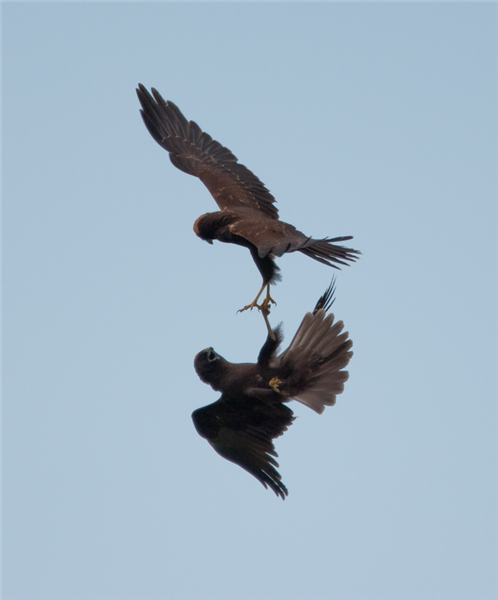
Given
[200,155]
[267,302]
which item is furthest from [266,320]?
[200,155]

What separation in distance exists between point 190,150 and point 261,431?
3.61 m

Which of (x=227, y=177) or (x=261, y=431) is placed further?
(x=227, y=177)

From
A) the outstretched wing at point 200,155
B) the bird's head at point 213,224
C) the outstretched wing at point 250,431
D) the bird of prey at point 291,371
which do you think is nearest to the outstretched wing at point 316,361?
the bird of prey at point 291,371

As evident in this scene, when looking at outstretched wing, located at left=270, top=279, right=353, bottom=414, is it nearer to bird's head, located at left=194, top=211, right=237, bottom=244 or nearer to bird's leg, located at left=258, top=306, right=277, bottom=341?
bird's leg, located at left=258, top=306, right=277, bottom=341

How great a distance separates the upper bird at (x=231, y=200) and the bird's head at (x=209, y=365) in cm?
57

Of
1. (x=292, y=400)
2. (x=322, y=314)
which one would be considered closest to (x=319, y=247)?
(x=322, y=314)

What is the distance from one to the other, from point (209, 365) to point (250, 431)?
85cm

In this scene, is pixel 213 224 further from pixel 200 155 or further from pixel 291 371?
pixel 200 155

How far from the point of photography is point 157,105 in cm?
1112

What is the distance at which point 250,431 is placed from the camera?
8930 mm

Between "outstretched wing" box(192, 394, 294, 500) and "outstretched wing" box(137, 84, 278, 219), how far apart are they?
2.11 metres

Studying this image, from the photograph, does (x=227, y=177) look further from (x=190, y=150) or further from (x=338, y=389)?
(x=338, y=389)

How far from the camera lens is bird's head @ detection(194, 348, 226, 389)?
334 inches

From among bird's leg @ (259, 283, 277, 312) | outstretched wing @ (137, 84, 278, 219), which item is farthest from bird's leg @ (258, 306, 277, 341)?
outstretched wing @ (137, 84, 278, 219)
